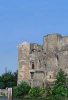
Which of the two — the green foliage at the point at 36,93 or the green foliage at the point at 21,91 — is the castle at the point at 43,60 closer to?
the green foliage at the point at 21,91

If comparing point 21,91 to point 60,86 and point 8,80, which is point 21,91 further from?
point 8,80

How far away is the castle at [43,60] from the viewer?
37.7 meters

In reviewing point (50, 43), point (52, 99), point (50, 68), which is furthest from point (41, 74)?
point (52, 99)

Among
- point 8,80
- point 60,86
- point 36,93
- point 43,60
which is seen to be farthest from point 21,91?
point 8,80

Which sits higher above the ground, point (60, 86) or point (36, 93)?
point (60, 86)

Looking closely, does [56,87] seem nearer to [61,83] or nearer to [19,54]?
[61,83]

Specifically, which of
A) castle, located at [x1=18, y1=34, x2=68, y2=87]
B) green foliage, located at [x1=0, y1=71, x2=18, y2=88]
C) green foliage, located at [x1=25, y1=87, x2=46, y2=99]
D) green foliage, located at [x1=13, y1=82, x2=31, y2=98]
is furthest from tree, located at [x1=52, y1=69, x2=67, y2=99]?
green foliage, located at [x1=0, y1=71, x2=18, y2=88]

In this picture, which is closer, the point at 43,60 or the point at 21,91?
the point at 21,91

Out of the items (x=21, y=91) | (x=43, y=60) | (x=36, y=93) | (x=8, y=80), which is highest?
(x=43, y=60)

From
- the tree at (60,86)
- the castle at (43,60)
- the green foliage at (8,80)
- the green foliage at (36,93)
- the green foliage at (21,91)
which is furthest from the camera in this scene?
the green foliage at (8,80)

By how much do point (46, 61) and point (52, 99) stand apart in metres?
8.86

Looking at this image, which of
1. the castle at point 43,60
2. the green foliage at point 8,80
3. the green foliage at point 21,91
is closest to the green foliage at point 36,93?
the green foliage at point 21,91

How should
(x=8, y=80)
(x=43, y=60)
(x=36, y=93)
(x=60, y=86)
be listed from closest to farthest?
1. (x=60, y=86)
2. (x=36, y=93)
3. (x=43, y=60)
4. (x=8, y=80)

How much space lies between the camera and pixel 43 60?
4022 centimetres
